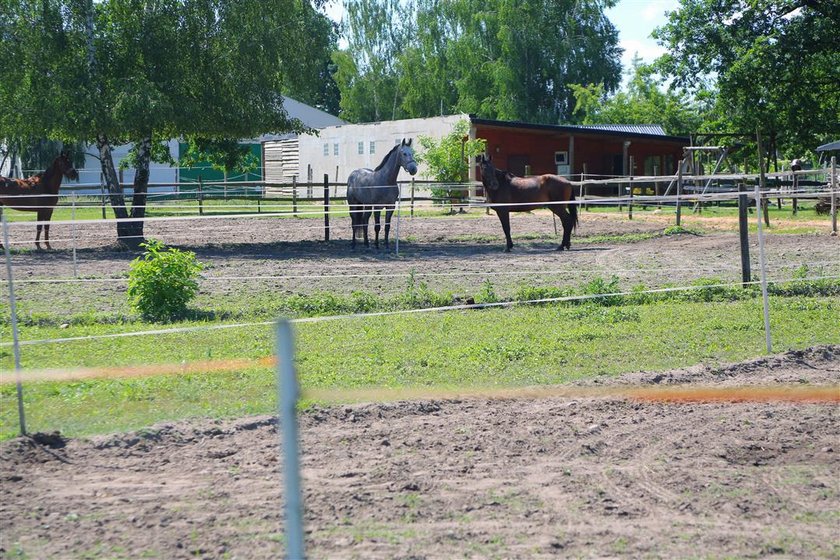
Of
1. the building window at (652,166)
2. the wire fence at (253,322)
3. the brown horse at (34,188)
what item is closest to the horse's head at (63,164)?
the brown horse at (34,188)

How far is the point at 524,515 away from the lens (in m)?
4.79

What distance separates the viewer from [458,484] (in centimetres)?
527

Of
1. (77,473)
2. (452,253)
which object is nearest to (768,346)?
(77,473)

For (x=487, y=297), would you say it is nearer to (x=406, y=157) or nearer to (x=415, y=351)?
(x=415, y=351)

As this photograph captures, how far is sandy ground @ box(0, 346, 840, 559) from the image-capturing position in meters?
4.44

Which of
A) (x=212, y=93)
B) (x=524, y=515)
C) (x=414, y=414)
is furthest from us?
(x=212, y=93)

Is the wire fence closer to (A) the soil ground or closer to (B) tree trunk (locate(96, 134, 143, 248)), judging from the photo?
(A) the soil ground

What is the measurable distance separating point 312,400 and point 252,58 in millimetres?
16344

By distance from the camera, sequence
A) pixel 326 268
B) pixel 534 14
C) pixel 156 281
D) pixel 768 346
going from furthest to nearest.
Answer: pixel 534 14 < pixel 326 268 < pixel 156 281 < pixel 768 346

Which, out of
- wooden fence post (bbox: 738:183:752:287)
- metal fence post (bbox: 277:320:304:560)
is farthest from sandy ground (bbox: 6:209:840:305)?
metal fence post (bbox: 277:320:304:560)

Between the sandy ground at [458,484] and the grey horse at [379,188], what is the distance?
43.1 ft

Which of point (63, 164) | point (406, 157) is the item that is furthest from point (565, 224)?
point (63, 164)

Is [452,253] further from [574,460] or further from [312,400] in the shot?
[574,460]

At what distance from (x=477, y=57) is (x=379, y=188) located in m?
41.7
